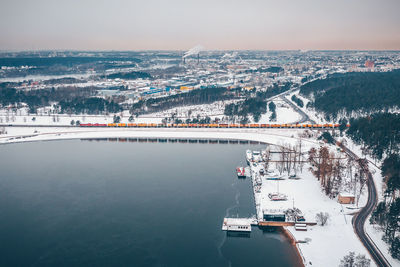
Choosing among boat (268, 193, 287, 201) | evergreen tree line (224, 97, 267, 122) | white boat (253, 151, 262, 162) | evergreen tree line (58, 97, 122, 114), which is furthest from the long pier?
boat (268, 193, 287, 201)

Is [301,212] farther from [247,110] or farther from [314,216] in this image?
[247,110]

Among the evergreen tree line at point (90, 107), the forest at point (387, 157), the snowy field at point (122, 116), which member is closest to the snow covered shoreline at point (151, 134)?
the snowy field at point (122, 116)

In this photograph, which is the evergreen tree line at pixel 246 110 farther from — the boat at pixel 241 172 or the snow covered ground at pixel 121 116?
the boat at pixel 241 172

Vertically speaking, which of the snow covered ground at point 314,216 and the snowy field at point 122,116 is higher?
the snowy field at point 122,116

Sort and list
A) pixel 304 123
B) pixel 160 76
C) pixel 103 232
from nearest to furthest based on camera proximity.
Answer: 1. pixel 103 232
2. pixel 304 123
3. pixel 160 76

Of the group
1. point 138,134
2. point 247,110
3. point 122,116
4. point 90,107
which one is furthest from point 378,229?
point 90,107

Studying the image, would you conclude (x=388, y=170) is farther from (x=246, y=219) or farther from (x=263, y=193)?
(x=246, y=219)

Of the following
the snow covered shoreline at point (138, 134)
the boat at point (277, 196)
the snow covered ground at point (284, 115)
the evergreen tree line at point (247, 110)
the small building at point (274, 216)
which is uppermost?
the evergreen tree line at point (247, 110)

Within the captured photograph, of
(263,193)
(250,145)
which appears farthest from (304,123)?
(263,193)

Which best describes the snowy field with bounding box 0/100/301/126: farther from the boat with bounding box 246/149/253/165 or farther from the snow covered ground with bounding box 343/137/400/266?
the snow covered ground with bounding box 343/137/400/266
